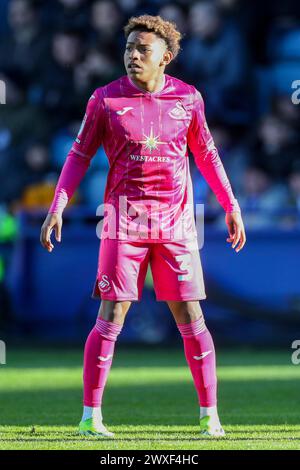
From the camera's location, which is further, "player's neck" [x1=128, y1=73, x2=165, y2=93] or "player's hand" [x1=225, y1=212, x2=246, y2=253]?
"player's hand" [x1=225, y1=212, x2=246, y2=253]

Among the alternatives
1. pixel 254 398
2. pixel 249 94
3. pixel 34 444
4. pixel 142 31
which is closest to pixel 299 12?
pixel 249 94

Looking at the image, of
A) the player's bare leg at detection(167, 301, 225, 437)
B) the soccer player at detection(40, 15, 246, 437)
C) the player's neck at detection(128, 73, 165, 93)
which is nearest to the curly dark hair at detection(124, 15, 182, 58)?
the soccer player at detection(40, 15, 246, 437)

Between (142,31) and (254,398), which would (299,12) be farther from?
(142,31)

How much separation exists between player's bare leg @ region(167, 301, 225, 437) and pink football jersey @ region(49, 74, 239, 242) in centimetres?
40

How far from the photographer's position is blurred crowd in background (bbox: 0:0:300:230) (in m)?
15.0

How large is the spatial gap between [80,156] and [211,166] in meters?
0.74

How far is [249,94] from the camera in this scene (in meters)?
15.8

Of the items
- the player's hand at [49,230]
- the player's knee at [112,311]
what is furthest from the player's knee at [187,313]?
the player's hand at [49,230]

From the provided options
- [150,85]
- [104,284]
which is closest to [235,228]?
[104,284]

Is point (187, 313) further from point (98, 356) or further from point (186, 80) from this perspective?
point (186, 80)

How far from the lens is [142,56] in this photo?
22.9 ft

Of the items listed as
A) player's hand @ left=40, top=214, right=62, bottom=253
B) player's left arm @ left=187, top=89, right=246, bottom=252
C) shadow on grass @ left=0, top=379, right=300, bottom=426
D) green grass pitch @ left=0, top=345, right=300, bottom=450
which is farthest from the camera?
shadow on grass @ left=0, top=379, right=300, bottom=426

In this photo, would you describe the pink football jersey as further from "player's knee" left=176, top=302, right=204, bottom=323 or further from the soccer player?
"player's knee" left=176, top=302, right=204, bottom=323
